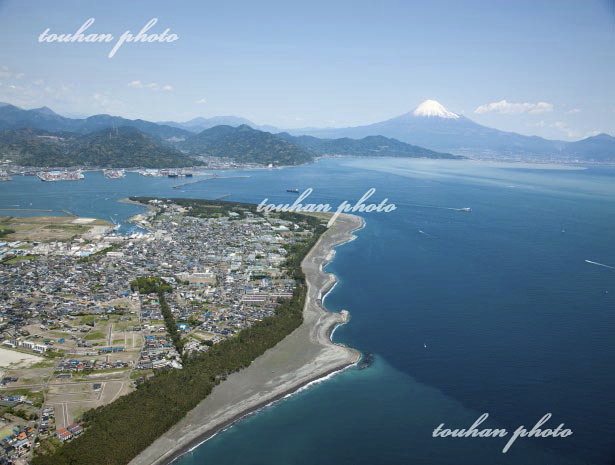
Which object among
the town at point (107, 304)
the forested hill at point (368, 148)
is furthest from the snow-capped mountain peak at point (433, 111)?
the town at point (107, 304)

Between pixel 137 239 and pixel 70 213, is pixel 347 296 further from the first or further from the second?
pixel 70 213

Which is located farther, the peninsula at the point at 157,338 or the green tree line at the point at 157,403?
the peninsula at the point at 157,338

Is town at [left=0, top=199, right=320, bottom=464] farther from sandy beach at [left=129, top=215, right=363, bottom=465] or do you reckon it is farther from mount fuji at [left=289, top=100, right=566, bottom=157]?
mount fuji at [left=289, top=100, right=566, bottom=157]

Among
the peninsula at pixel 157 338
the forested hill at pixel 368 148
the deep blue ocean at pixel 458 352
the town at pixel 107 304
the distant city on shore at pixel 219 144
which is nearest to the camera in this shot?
the deep blue ocean at pixel 458 352

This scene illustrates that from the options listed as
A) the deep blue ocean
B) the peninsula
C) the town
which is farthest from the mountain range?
the peninsula

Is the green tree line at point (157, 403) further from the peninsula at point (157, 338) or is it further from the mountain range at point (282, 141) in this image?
the mountain range at point (282, 141)

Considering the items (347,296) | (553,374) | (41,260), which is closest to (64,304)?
(41,260)
